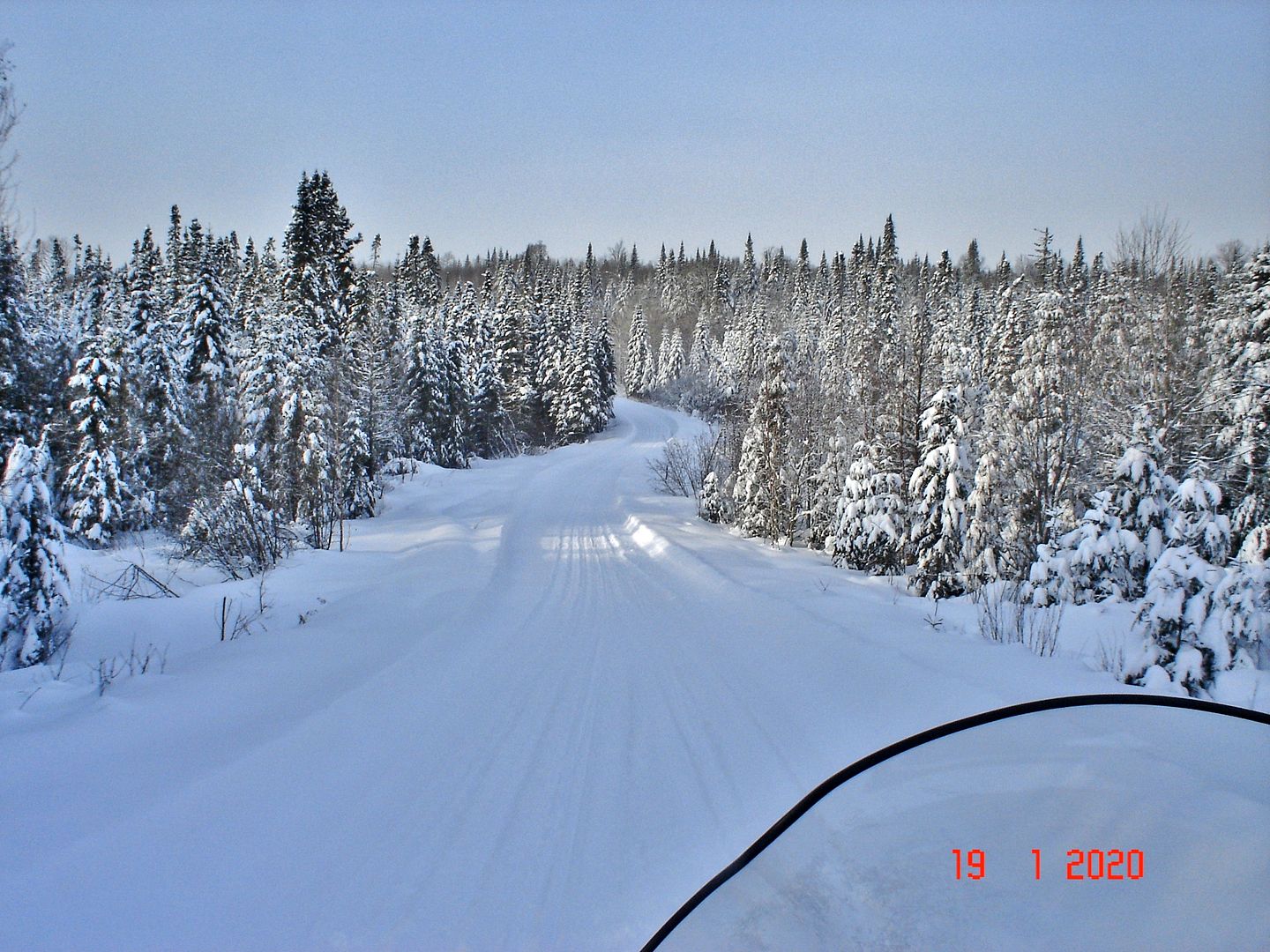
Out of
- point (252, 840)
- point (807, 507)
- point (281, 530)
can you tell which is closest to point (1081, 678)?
point (252, 840)

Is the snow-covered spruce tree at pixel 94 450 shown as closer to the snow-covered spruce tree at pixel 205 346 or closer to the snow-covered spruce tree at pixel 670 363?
the snow-covered spruce tree at pixel 205 346

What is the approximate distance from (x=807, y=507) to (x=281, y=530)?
36.7 ft

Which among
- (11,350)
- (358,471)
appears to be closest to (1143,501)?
(358,471)

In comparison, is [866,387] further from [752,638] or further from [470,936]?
[470,936]

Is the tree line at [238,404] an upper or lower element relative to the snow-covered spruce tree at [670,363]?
lower

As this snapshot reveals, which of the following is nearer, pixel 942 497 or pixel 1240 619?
pixel 1240 619

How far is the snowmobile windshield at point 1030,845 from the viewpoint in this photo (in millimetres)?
992

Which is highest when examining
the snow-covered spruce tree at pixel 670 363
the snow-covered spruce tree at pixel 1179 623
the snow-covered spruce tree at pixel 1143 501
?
the snow-covered spruce tree at pixel 670 363

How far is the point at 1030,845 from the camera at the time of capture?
3.84 ft

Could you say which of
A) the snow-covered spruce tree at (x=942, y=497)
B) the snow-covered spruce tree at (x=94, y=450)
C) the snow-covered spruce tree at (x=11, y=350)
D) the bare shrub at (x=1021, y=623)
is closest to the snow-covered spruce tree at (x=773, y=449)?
the snow-covered spruce tree at (x=942, y=497)

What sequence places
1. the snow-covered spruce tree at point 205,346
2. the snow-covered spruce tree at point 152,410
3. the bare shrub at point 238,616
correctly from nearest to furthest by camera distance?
the bare shrub at point 238,616 < the snow-covered spruce tree at point 152,410 < the snow-covered spruce tree at point 205,346

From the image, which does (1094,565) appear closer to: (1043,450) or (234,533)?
(1043,450)
